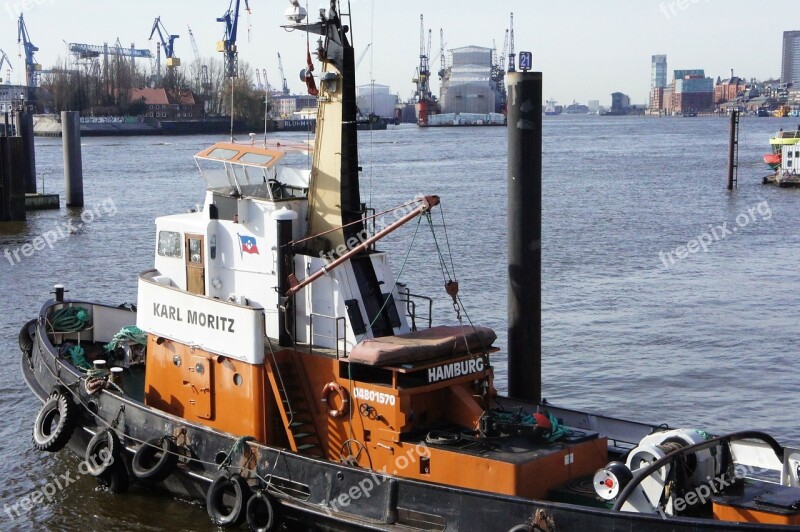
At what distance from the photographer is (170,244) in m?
12.0

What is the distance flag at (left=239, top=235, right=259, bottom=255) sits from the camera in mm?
11055

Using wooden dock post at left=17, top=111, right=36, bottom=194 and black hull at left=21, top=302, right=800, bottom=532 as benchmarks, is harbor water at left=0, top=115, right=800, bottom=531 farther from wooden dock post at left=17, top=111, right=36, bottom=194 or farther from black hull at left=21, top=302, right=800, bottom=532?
wooden dock post at left=17, top=111, right=36, bottom=194

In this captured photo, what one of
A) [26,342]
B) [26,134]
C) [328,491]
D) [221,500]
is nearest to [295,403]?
[328,491]

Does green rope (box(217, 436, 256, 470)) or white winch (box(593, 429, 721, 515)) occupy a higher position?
white winch (box(593, 429, 721, 515))

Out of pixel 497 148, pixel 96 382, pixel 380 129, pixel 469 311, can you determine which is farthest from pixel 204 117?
pixel 96 382

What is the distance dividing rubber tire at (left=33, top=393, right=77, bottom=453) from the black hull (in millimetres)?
212

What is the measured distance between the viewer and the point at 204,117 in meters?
115

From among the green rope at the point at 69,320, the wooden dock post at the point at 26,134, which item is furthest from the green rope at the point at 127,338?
the wooden dock post at the point at 26,134

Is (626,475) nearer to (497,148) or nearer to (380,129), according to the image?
(497,148)

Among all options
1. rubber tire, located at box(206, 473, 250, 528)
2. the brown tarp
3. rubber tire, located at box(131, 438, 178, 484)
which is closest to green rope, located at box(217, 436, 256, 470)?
rubber tire, located at box(206, 473, 250, 528)

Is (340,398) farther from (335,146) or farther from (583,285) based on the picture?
(583,285)

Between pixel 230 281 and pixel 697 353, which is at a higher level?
pixel 230 281

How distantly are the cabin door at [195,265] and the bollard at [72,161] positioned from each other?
31105mm

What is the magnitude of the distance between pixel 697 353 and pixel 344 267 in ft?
34.8
